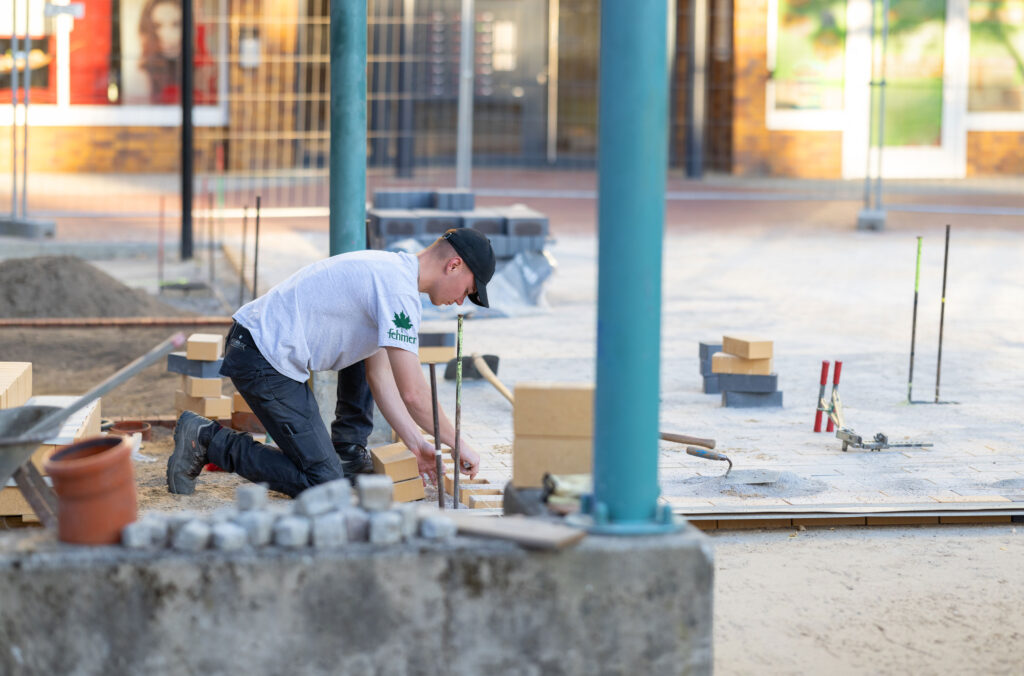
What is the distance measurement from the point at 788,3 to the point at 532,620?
2324 cm

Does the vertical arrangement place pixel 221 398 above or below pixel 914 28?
below

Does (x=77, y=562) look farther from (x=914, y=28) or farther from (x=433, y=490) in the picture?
(x=914, y=28)

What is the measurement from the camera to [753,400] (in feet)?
27.0

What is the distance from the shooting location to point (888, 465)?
267 inches

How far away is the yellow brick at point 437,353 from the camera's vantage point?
8109mm

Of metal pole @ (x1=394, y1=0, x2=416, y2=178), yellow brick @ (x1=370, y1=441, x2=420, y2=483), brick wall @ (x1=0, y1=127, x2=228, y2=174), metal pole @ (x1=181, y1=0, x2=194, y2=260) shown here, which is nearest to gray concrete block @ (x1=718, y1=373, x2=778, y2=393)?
yellow brick @ (x1=370, y1=441, x2=420, y2=483)

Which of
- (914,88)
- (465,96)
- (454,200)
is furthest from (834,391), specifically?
(914,88)

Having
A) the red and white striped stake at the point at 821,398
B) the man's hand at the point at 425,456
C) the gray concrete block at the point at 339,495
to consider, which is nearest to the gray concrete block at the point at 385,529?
the gray concrete block at the point at 339,495

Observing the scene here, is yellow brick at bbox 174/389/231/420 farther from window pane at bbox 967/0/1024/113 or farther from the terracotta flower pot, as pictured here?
window pane at bbox 967/0/1024/113

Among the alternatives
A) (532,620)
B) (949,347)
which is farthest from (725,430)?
(532,620)

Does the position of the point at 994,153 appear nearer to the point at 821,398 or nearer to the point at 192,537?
the point at 821,398

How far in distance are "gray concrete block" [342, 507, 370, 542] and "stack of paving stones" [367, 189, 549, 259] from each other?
792 cm

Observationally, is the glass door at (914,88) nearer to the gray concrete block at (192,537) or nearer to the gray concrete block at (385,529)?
the gray concrete block at (385,529)

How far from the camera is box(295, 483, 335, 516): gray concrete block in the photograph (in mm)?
3795
